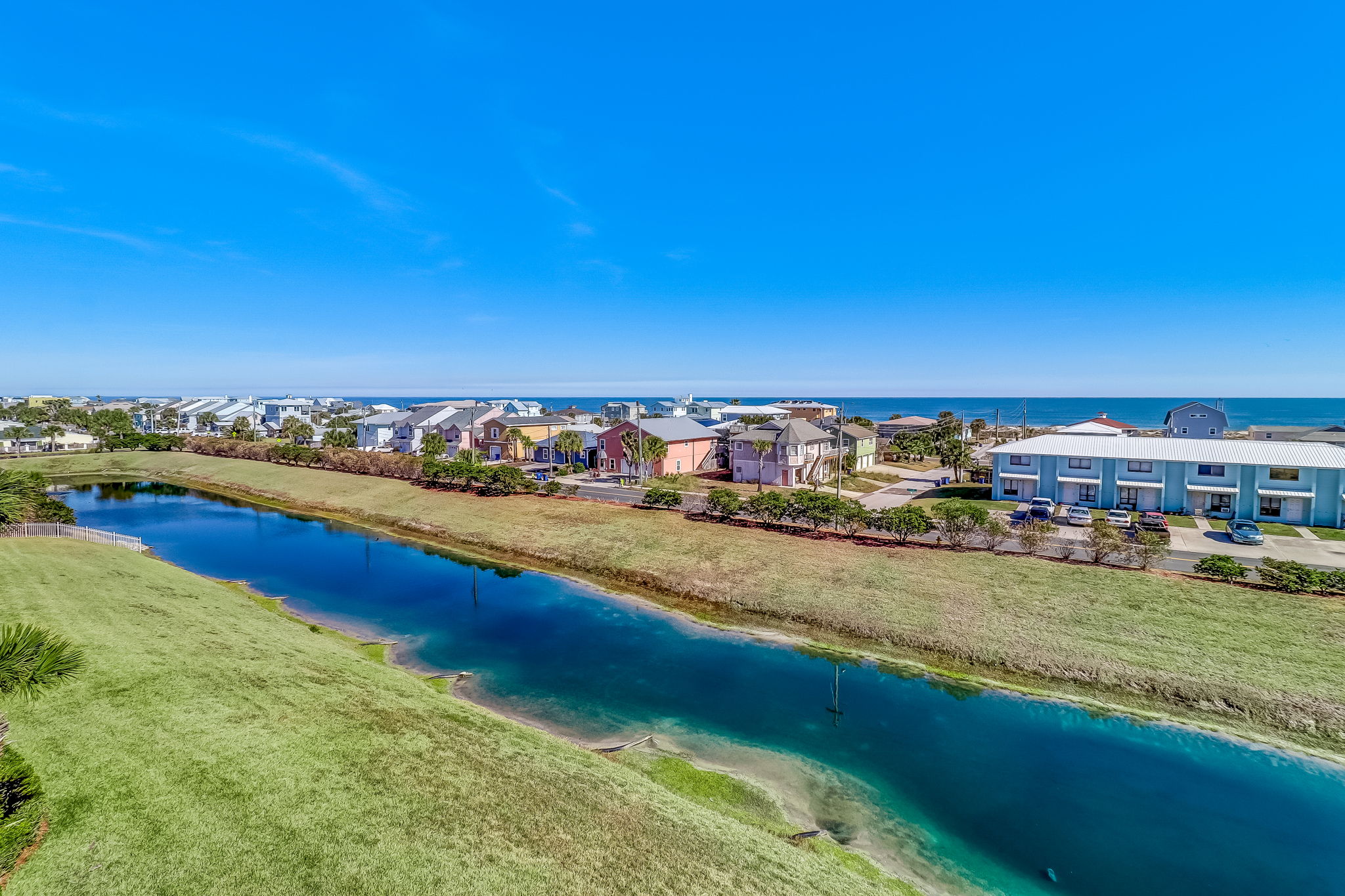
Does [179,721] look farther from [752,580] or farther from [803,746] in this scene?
[752,580]

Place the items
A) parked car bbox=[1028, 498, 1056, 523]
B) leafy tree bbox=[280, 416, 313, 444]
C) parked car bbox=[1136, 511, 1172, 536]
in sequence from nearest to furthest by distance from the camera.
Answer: parked car bbox=[1136, 511, 1172, 536] < parked car bbox=[1028, 498, 1056, 523] < leafy tree bbox=[280, 416, 313, 444]

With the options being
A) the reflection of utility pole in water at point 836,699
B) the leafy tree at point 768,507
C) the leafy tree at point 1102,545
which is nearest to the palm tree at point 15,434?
the leafy tree at point 768,507

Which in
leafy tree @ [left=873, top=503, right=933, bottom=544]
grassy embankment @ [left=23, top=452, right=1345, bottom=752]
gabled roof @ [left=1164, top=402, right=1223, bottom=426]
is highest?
gabled roof @ [left=1164, top=402, right=1223, bottom=426]

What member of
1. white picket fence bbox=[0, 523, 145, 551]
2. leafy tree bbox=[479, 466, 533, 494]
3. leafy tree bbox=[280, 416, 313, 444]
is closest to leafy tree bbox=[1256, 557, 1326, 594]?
leafy tree bbox=[479, 466, 533, 494]

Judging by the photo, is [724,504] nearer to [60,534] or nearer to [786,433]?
[786,433]

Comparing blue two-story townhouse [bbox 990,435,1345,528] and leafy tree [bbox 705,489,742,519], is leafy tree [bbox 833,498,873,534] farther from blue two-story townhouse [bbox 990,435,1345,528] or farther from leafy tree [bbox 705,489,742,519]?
blue two-story townhouse [bbox 990,435,1345,528]

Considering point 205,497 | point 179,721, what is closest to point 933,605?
point 179,721
